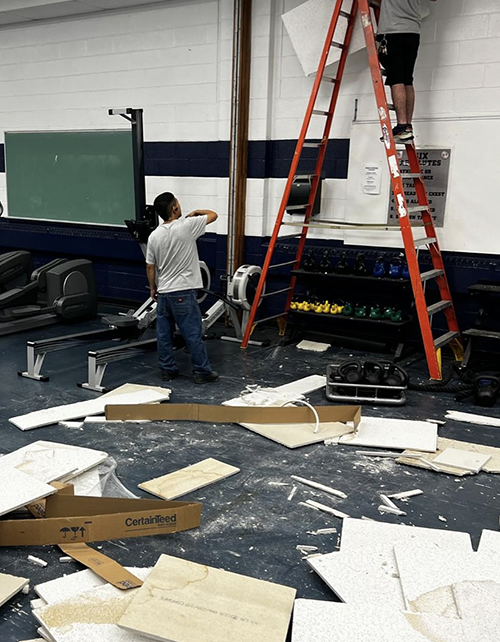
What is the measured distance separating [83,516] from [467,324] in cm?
424

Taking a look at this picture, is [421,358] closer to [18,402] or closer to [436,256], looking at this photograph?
[436,256]

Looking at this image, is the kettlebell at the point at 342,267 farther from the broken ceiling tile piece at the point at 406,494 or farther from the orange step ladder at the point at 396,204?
the broken ceiling tile piece at the point at 406,494

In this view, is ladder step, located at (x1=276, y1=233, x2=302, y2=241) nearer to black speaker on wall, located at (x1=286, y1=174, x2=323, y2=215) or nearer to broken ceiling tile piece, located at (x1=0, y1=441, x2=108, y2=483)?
black speaker on wall, located at (x1=286, y1=174, x2=323, y2=215)

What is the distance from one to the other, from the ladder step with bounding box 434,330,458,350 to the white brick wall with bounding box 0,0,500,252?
0.79 meters

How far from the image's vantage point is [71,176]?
8.01 meters

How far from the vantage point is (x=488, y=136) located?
5492 mm

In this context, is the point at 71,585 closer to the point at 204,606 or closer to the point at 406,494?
the point at 204,606

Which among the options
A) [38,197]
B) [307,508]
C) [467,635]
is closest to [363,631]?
[467,635]

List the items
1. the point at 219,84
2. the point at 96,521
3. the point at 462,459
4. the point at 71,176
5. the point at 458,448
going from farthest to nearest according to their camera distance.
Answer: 1. the point at 71,176
2. the point at 219,84
3. the point at 458,448
4. the point at 462,459
5. the point at 96,521

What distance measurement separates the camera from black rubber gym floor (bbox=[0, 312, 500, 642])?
2.60m

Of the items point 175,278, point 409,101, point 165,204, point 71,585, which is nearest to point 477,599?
point 71,585

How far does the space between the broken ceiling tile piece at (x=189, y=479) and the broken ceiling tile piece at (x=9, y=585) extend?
2.82 feet

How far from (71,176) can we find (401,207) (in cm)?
457

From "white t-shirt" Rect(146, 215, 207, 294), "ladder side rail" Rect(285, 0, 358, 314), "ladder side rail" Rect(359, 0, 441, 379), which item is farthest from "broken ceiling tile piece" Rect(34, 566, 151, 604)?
"ladder side rail" Rect(285, 0, 358, 314)
